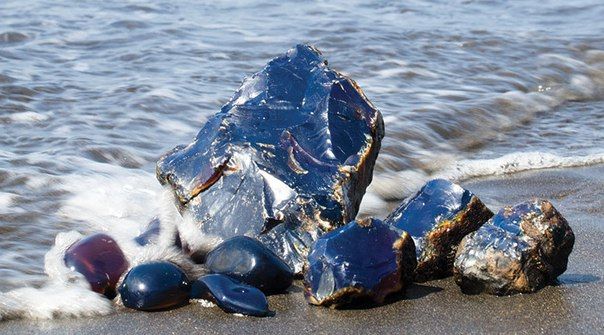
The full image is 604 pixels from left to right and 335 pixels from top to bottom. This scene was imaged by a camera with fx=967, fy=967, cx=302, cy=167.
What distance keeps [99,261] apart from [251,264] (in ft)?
1.63

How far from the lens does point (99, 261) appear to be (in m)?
3.00

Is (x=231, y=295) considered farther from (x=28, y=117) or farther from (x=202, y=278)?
(x=28, y=117)

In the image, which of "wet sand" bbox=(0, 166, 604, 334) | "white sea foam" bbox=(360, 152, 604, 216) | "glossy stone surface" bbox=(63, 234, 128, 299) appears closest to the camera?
"wet sand" bbox=(0, 166, 604, 334)

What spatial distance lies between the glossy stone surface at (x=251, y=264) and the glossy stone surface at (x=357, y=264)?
14 centimetres

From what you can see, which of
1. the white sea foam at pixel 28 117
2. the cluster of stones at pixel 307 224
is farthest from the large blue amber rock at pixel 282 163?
the white sea foam at pixel 28 117

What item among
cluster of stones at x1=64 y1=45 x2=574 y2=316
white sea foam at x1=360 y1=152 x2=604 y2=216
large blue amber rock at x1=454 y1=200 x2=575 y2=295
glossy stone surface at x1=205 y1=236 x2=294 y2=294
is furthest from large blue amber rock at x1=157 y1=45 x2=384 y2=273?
white sea foam at x1=360 y1=152 x2=604 y2=216

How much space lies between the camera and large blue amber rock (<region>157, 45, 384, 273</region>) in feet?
10.1

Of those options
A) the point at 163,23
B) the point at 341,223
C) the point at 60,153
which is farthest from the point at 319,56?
the point at 163,23

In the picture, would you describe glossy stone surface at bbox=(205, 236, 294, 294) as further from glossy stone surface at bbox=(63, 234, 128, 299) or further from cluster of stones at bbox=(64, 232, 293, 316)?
glossy stone surface at bbox=(63, 234, 128, 299)

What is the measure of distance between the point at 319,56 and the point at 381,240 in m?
1.00

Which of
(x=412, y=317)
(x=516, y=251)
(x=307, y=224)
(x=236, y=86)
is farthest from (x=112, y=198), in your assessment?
(x=236, y=86)

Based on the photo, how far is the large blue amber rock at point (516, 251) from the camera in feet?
9.20

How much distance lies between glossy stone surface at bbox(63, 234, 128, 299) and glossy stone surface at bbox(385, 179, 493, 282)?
2.93ft

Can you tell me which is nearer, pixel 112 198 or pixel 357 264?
pixel 357 264
